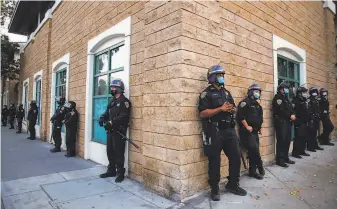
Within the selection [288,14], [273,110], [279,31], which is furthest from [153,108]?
[288,14]

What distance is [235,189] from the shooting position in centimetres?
375

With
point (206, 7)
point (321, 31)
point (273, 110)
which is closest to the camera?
point (206, 7)

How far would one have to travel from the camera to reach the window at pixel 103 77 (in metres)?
5.50

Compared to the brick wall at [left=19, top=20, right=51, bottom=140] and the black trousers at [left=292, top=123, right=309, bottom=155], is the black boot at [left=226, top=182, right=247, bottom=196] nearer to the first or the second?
the black trousers at [left=292, top=123, right=309, bottom=155]

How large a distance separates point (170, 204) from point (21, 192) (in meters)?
2.53

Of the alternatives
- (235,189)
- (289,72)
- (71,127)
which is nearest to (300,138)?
(289,72)

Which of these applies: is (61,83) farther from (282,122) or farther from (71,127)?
(282,122)

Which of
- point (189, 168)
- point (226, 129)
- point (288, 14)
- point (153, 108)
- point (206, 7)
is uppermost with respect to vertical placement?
point (288, 14)

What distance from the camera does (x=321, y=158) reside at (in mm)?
5871

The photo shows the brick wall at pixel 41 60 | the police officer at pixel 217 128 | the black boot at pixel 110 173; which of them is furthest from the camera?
the brick wall at pixel 41 60

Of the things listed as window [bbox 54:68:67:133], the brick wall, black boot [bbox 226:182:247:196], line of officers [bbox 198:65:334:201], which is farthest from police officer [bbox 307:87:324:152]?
the brick wall

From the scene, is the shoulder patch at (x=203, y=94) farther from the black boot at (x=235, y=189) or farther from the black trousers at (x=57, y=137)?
the black trousers at (x=57, y=137)

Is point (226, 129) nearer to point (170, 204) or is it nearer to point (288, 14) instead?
point (170, 204)

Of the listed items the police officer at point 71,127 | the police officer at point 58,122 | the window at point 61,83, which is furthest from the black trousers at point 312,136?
the window at point 61,83
